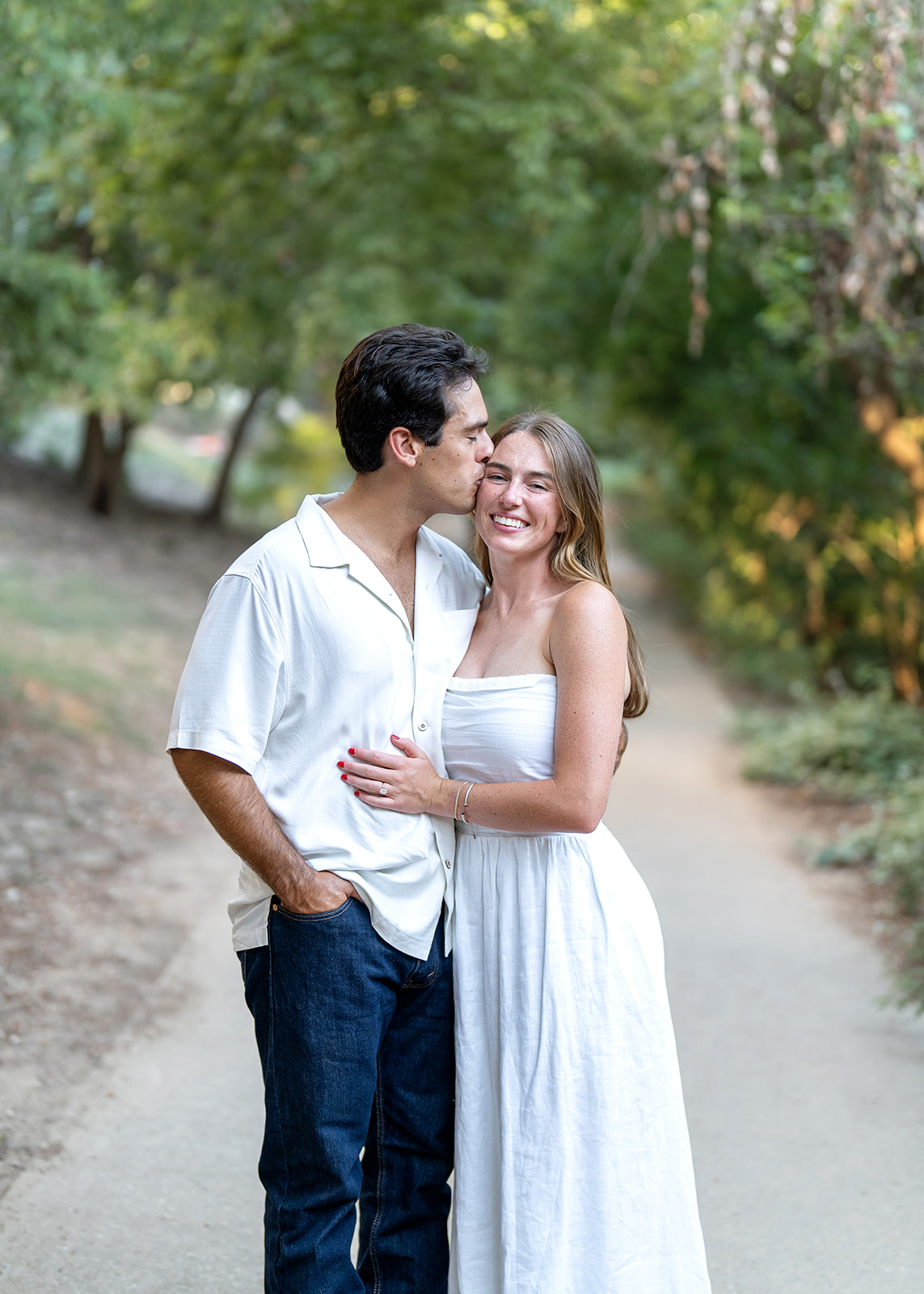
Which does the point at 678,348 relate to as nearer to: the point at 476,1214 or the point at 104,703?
the point at 104,703

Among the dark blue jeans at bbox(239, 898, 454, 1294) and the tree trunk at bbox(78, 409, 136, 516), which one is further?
the tree trunk at bbox(78, 409, 136, 516)

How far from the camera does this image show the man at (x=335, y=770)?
2.26 metres

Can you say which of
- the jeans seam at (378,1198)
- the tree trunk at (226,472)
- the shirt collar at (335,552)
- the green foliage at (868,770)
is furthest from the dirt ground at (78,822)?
the tree trunk at (226,472)

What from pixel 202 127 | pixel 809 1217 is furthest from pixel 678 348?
pixel 809 1217

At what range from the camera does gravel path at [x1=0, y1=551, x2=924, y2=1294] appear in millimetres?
3195

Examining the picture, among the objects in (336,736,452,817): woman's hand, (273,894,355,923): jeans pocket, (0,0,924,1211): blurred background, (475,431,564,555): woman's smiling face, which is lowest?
(273,894,355,923): jeans pocket

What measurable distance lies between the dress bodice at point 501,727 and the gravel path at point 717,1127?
1.56 m

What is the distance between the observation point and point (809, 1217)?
11.4ft

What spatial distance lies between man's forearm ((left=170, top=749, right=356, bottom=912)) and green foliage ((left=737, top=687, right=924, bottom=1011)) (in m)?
4.00

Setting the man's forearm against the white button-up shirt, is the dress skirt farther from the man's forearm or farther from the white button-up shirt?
the man's forearm

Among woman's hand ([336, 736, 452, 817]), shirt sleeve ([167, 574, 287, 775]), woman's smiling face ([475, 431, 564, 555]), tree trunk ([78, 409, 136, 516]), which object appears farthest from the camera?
tree trunk ([78, 409, 136, 516])

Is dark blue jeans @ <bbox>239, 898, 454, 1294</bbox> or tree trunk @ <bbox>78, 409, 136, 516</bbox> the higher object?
tree trunk @ <bbox>78, 409, 136, 516</bbox>

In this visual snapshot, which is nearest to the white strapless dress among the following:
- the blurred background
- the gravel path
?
the gravel path

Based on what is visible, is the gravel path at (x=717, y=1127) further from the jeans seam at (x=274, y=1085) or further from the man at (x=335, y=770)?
the man at (x=335, y=770)
